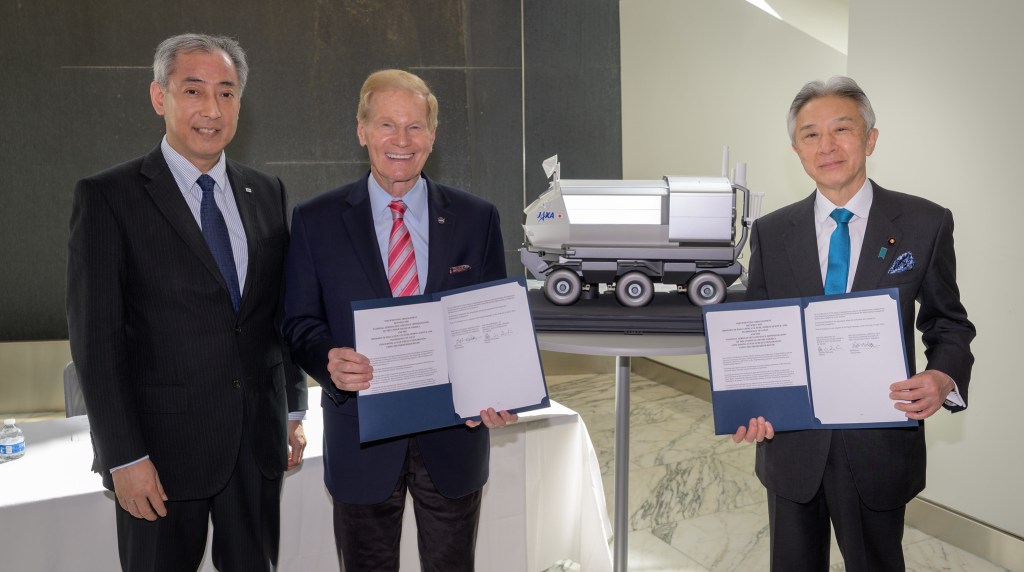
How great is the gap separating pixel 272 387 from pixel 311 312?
0.24 metres

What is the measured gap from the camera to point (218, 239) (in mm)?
1928

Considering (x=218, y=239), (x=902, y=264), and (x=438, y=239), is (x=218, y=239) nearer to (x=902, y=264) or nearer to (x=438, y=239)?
(x=438, y=239)

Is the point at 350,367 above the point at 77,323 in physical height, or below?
below

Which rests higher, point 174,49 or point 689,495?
point 174,49

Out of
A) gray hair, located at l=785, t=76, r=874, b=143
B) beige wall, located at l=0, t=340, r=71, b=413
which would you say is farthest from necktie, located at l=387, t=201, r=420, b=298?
beige wall, located at l=0, t=340, r=71, b=413

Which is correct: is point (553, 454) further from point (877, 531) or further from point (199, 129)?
point (199, 129)

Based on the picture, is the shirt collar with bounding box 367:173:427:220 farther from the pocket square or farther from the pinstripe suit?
the pocket square

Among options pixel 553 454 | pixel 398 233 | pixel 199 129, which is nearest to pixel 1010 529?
pixel 553 454

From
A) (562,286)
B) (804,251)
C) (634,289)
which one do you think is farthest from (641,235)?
(804,251)

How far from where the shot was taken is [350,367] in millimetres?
1817

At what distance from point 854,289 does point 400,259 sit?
1.07 m

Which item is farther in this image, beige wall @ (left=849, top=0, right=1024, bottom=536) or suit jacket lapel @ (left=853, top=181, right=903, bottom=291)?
beige wall @ (left=849, top=0, right=1024, bottom=536)

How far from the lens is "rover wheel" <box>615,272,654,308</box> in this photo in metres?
2.42

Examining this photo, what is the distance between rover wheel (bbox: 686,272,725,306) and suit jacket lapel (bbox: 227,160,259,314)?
1272mm
